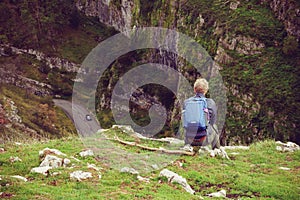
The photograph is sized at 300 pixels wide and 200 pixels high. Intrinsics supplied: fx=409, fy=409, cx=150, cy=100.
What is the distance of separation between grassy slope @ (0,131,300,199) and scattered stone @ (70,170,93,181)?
0.64ft

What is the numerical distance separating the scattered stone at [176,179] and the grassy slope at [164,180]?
193 millimetres

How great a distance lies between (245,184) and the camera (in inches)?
565

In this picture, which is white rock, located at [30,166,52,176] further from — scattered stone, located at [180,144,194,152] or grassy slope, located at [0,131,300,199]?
scattered stone, located at [180,144,194,152]

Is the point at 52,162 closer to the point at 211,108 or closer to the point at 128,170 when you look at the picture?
the point at 128,170

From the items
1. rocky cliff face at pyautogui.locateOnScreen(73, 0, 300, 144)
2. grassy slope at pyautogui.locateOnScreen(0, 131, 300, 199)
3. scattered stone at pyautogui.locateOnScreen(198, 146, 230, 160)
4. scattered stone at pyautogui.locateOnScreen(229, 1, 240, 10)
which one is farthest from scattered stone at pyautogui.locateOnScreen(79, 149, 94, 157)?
scattered stone at pyautogui.locateOnScreen(229, 1, 240, 10)

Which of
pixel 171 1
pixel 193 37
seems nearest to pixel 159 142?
pixel 193 37

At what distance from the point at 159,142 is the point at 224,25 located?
57453 millimetres

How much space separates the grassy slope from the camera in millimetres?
11891

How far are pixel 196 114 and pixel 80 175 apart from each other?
5.31m

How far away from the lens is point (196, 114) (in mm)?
16000

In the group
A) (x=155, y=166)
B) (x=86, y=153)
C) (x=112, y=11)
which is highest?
(x=112, y=11)

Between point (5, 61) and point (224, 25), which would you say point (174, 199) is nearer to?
point (224, 25)

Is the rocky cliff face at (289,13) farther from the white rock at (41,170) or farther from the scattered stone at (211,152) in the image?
the white rock at (41,170)

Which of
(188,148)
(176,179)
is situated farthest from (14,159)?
(188,148)
